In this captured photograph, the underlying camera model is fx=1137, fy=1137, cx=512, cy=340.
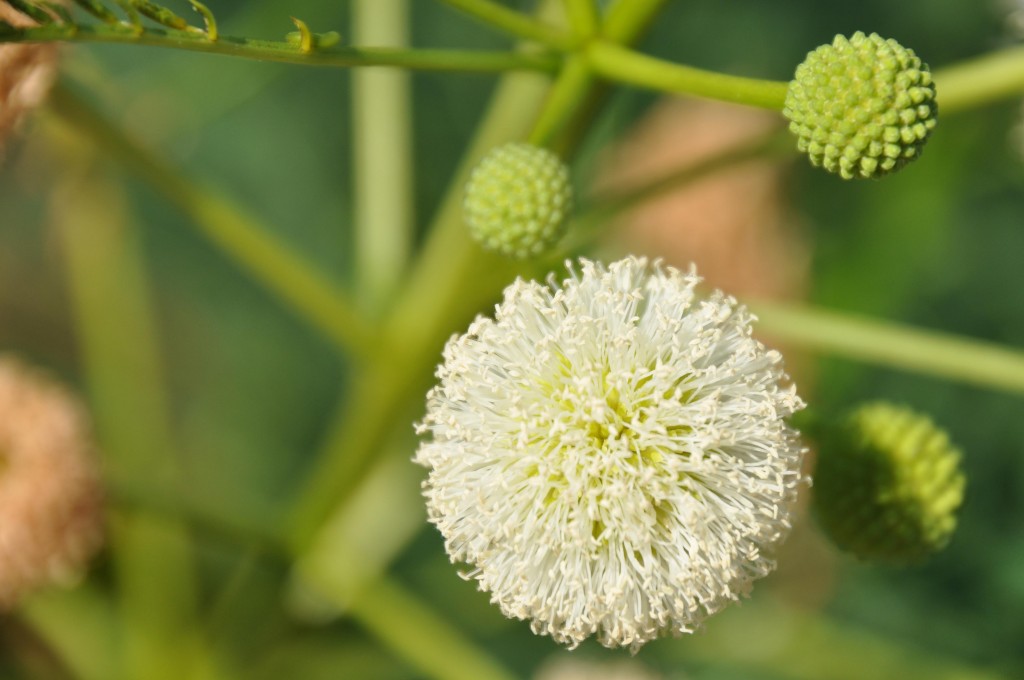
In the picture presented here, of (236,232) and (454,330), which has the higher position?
(236,232)

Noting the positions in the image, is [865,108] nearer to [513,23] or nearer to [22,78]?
[513,23]

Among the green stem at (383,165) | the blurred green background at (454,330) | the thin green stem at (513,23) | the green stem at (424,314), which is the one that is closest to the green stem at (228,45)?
the thin green stem at (513,23)

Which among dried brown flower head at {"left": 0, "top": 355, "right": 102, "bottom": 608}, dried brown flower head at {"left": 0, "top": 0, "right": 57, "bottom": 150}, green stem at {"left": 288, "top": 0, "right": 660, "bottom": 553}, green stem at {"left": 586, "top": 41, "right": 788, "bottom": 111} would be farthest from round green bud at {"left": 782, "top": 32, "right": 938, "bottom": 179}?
dried brown flower head at {"left": 0, "top": 355, "right": 102, "bottom": 608}

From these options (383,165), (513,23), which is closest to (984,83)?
(513,23)

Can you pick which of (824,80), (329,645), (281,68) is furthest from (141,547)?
(824,80)

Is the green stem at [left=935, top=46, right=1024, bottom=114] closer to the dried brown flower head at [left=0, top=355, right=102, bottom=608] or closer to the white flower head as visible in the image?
the white flower head
